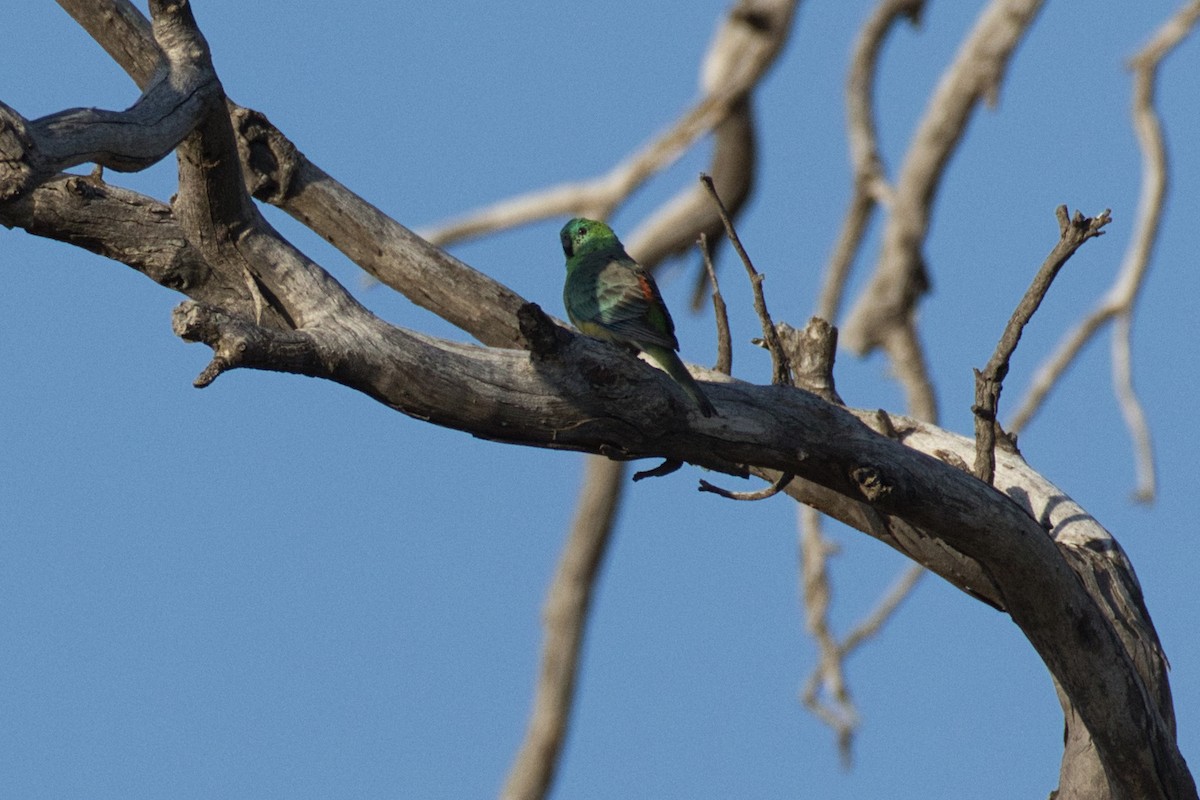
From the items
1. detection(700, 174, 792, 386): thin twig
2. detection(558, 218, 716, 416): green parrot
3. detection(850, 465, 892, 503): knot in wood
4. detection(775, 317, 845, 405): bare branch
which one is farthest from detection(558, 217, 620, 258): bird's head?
detection(850, 465, 892, 503): knot in wood

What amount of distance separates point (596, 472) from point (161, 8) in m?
6.78

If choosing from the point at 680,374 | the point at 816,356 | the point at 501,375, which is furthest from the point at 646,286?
the point at 501,375

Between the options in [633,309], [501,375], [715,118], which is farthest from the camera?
[715,118]

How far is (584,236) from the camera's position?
6344mm

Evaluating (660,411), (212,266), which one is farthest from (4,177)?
(660,411)

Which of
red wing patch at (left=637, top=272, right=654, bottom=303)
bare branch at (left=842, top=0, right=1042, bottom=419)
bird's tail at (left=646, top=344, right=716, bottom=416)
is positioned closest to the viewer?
bird's tail at (left=646, top=344, right=716, bottom=416)

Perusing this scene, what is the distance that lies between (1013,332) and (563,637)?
6.41 metres

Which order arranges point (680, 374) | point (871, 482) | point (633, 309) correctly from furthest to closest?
point (633, 309) < point (871, 482) < point (680, 374)

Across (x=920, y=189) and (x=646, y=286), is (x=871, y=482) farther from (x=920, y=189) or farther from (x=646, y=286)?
(x=920, y=189)

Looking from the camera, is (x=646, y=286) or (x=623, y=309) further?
(x=646, y=286)

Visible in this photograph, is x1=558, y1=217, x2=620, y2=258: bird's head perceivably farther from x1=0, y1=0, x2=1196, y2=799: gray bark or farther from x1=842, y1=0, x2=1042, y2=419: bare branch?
x1=842, y1=0, x2=1042, y2=419: bare branch

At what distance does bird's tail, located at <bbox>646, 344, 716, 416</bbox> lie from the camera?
14.3 feet

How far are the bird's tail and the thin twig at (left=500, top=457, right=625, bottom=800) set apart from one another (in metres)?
6.08

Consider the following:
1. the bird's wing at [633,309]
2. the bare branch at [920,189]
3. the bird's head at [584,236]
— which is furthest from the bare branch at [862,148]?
the bird's wing at [633,309]
